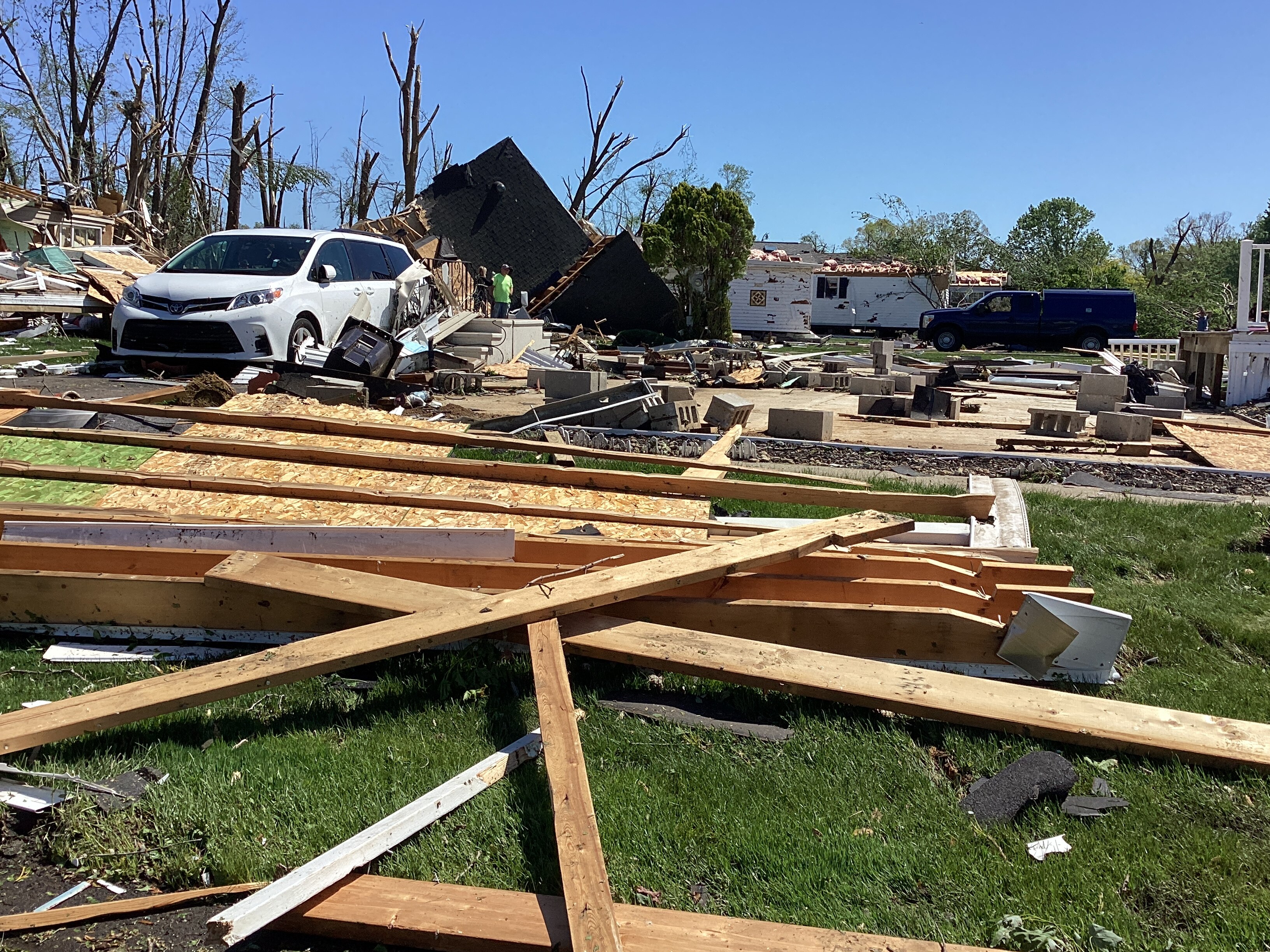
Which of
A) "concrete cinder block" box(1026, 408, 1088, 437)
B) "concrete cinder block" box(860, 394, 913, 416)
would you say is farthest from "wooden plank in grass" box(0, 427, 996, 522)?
"concrete cinder block" box(860, 394, 913, 416)

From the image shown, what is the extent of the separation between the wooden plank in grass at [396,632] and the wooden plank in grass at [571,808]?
199 millimetres

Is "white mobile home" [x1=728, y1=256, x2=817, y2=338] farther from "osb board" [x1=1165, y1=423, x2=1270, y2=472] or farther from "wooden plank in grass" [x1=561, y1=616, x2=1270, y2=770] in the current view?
"wooden plank in grass" [x1=561, y1=616, x2=1270, y2=770]

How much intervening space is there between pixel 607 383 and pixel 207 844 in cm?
1052

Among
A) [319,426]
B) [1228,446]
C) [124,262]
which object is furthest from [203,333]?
[124,262]

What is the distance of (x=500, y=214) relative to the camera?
33.2 m

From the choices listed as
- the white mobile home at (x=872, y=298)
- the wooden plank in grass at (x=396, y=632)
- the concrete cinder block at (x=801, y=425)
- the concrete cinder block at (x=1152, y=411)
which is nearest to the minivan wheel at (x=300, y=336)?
the concrete cinder block at (x=801, y=425)

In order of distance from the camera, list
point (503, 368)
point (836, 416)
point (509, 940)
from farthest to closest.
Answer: point (503, 368), point (836, 416), point (509, 940)

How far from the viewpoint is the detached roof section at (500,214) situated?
33.0 metres

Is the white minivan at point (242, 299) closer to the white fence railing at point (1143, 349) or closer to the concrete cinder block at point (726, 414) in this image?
the concrete cinder block at point (726, 414)

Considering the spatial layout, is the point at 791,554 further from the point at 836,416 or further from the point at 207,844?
the point at 836,416

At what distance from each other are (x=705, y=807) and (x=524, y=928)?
2.86 ft

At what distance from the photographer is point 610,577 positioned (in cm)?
396

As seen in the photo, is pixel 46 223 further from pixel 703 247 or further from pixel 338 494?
pixel 338 494

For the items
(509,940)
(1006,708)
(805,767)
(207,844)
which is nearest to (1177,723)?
(1006,708)
